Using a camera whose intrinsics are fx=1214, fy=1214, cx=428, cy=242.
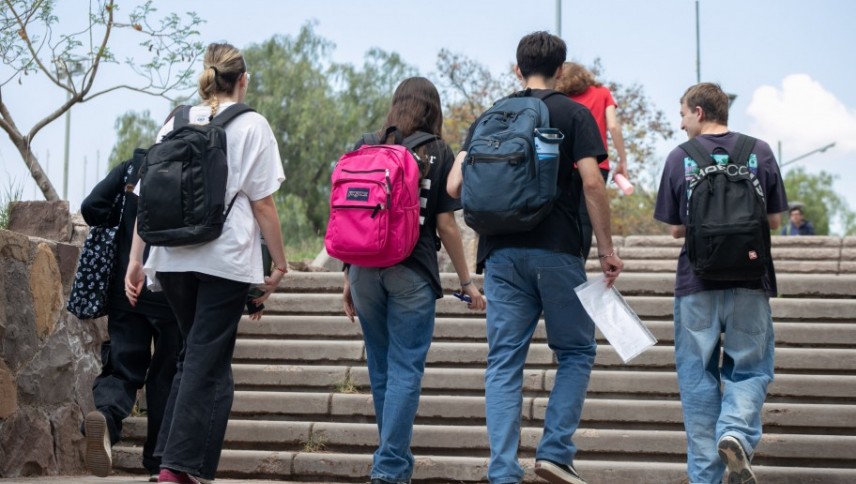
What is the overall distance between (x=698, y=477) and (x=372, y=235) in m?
1.84

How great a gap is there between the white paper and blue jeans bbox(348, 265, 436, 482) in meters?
0.71

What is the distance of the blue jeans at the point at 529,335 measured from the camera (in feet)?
16.8

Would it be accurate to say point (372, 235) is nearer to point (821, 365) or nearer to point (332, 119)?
point (821, 365)

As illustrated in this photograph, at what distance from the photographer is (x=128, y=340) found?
20.6 ft

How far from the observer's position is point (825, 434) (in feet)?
22.6

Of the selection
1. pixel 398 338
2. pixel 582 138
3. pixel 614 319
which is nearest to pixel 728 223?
pixel 614 319

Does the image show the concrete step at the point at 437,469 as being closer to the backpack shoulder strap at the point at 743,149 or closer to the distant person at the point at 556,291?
the distant person at the point at 556,291

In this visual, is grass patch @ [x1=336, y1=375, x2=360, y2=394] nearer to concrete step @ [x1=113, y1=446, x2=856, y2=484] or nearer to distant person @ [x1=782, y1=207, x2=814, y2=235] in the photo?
concrete step @ [x1=113, y1=446, x2=856, y2=484]

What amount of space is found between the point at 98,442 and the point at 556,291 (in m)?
2.43

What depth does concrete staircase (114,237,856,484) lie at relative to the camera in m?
6.64

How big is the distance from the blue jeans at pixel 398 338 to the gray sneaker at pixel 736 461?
135 cm

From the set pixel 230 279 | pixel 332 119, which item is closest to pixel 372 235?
pixel 230 279

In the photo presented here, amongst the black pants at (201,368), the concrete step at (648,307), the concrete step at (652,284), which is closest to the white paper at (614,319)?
the black pants at (201,368)

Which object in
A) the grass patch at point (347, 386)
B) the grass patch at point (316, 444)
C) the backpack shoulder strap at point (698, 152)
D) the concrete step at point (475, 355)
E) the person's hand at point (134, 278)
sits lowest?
the grass patch at point (316, 444)
